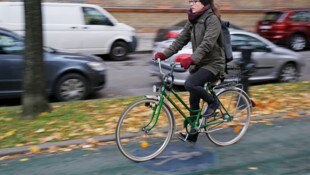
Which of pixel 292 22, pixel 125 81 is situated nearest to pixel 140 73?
pixel 125 81

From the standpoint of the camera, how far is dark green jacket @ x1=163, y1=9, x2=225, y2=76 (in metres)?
4.57

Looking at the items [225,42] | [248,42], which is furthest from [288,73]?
[225,42]

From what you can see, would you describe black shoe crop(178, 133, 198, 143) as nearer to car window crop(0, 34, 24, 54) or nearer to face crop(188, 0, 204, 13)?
face crop(188, 0, 204, 13)

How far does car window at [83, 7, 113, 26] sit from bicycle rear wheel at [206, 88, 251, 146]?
943 cm

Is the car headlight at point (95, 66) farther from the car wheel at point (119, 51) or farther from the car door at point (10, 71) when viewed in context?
the car wheel at point (119, 51)

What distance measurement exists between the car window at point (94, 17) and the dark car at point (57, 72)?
17.5 ft

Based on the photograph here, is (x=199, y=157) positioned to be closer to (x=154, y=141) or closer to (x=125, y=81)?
(x=154, y=141)

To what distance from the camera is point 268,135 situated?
18.9 feet

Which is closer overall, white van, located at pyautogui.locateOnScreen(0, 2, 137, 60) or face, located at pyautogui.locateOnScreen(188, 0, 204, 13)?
face, located at pyautogui.locateOnScreen(188, 0, 204, 13)

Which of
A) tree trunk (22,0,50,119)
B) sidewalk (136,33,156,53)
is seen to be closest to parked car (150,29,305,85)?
tree trunk (22,0,50,119)

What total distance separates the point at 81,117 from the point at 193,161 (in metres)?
2.28

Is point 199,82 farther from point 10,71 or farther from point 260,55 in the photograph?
point 260,55

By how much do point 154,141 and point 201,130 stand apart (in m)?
0.58

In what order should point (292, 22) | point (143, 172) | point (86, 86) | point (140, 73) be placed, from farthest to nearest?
point (292, 22)
point (140, 73)
point (86, 86)
point (143, 172)
